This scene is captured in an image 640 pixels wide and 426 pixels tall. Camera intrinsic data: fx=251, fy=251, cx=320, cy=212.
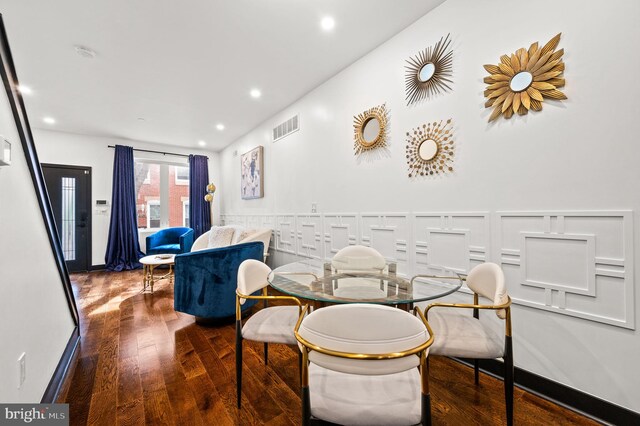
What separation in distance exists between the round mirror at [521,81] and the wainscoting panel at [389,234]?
116cm

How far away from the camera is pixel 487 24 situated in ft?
5.86

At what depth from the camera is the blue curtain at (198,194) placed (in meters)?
6.12

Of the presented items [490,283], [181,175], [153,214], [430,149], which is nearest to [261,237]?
[430,149]

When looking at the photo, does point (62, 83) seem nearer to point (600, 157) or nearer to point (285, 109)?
point (285, 109)

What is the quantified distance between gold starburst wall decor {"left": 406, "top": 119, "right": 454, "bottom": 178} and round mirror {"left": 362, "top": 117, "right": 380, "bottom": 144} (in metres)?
0.39

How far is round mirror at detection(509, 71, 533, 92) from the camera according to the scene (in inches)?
63.1

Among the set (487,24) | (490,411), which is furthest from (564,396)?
(487,24)

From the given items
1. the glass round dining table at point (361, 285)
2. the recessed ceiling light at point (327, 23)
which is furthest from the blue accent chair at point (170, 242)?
the recessed ceiling light at point (327, 23)

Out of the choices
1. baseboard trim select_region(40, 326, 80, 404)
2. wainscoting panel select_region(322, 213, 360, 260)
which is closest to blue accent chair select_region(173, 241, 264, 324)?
baseboard trim select_region(40, 326, 80, 404)

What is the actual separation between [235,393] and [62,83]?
4.15 metres

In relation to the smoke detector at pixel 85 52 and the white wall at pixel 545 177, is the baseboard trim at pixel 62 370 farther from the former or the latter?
the smoke detector at pixel 85 52

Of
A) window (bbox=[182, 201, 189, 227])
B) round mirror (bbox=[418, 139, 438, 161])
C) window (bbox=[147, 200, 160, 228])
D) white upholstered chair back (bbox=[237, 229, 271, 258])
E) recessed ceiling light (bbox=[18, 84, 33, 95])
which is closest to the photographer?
round mirror (bbox=[418, 139, 438, 161])

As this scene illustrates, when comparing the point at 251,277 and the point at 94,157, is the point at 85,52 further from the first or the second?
the point at 94,157

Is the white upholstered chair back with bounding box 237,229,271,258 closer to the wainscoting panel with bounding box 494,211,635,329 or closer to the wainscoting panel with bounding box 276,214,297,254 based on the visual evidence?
the wainscoting panel with bounding box 276,214,297,254
